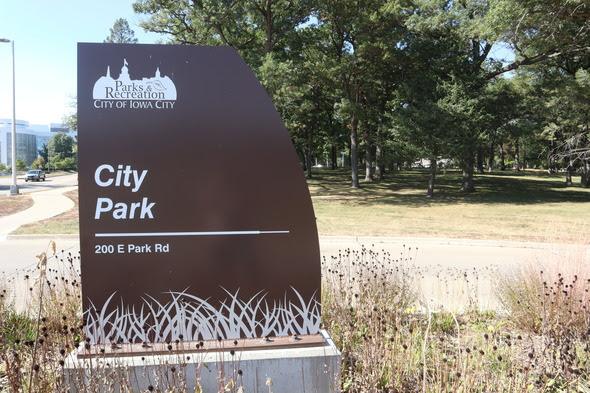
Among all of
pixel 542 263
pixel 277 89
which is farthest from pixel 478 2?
pixel 542 263

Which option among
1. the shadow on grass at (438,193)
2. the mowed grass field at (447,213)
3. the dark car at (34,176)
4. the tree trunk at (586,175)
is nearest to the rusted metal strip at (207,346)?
the mowed grass field at (447,213)

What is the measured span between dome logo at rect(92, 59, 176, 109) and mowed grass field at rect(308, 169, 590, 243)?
620 cm

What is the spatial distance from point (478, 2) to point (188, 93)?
2624cm

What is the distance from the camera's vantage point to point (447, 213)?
20547 mm

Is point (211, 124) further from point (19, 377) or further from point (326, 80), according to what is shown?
point (326, 80)

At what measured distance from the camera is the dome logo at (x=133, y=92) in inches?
138

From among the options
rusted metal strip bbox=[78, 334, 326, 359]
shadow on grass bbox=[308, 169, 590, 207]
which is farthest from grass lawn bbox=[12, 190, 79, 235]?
shadow on grass bbox=[308, 169, 590, 207]

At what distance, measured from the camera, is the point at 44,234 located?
42.6 feet

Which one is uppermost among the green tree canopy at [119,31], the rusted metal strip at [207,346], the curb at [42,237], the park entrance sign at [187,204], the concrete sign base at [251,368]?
the green tree canopy at [119,31]

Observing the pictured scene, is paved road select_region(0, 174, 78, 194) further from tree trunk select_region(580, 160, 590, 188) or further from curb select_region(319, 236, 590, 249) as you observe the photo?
tree trunk select_region(580, 160, 590, 188)

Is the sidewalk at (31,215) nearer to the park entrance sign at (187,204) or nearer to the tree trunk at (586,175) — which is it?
the park entrance sign at (187,204)

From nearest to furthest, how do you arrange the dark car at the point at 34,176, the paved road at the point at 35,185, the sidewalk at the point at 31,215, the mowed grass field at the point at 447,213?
the mowed grass field at the point at 447,213, the sidewalk at the point at 31,215, the paved road at the point at 35,185, the dark car at the point at 34,176

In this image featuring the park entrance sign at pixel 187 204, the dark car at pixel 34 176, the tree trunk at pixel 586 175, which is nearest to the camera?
the park entrance sign at pixel 187 204

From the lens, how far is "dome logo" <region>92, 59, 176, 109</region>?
138 inches
